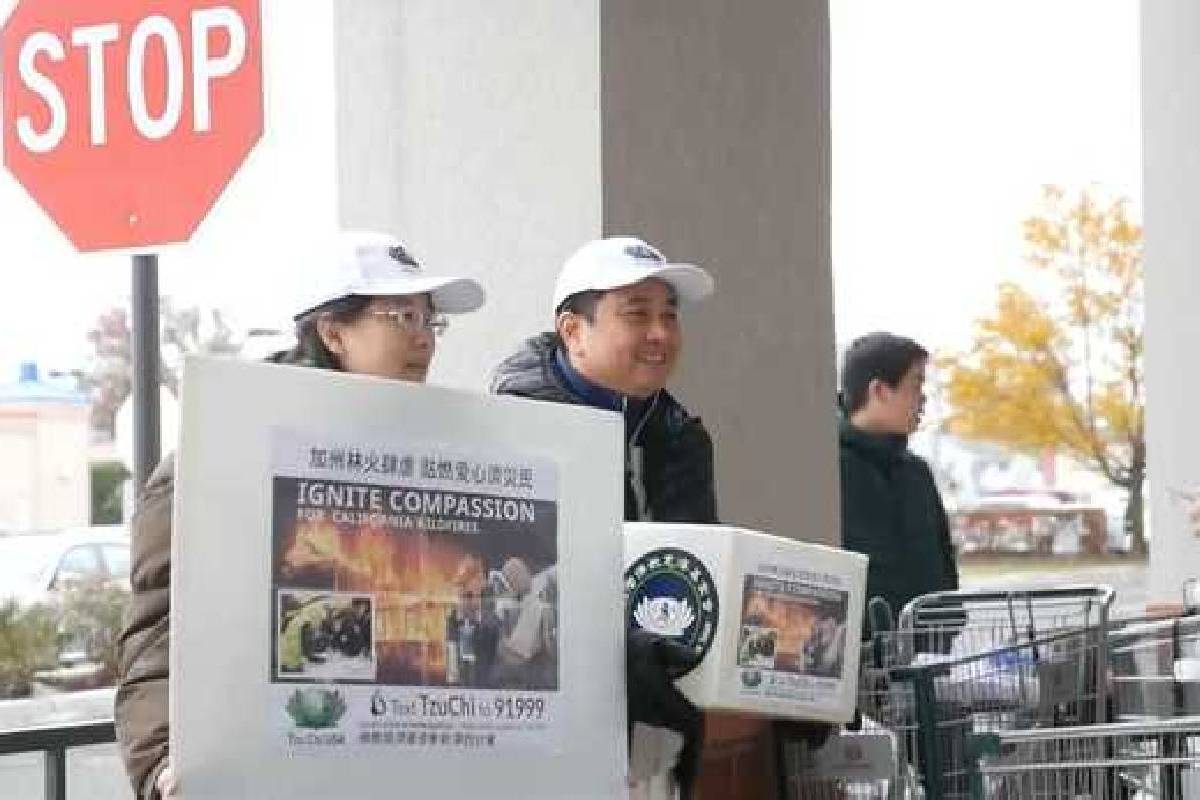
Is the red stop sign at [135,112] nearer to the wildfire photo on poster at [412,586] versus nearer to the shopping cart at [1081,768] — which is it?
the wildfire photo on poster at [412,586]

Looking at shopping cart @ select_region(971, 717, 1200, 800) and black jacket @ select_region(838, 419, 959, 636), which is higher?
black jacket @ select_region(838, 419, 959, 636)

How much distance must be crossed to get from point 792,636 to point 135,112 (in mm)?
1717

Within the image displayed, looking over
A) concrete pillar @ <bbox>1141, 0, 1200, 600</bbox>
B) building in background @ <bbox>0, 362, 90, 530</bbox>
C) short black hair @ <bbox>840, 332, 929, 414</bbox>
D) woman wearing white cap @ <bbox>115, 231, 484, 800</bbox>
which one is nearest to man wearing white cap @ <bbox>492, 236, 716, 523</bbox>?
woman wearing white cap @ <bbox>115, 231, 484, 800</bbox>

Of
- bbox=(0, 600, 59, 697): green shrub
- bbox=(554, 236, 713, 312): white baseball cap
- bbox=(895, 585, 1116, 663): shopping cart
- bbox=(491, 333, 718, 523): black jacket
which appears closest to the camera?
bbox=(554, 236, 713, 312): white baseball cap

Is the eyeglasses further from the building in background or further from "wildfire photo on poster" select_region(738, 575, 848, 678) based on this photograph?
the building in background

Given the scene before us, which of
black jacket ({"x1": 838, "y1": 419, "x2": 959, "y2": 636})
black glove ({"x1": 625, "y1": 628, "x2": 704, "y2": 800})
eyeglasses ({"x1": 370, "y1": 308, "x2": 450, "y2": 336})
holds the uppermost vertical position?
eyeglasses ({"x1": 370, "y1": 308, "x2": 450, "y2": 336})

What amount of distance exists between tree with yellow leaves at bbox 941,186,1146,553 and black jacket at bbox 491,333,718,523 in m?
34.3

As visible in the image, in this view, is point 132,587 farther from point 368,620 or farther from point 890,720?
point 890,720

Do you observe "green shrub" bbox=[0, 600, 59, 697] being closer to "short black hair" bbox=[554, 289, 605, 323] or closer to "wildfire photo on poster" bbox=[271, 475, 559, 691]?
"short black hair" bbox=[554, 289, 605, 323]

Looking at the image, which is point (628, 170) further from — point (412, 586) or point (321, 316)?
point (412, 586)

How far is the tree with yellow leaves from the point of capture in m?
38.3

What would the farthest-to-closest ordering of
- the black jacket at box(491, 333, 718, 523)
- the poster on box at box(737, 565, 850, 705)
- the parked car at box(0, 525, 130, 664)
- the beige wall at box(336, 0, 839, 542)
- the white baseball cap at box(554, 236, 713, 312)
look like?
the parked car at box(0, 525, 130, 664)
the beige wall at box(336, 0, 839, 542)
the black jacket at box(491, 333, 718, 523)
the white baseball cap at box(554, 236, 713, 312)
the poster on box at box(737, 565, 850, 705)

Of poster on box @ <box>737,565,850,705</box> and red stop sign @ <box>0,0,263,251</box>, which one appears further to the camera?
red stop sign @ <box>0,0,263,251</box>

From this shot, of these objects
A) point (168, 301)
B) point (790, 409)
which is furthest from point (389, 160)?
point (168, 301)
